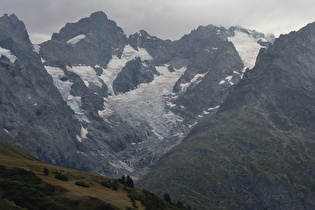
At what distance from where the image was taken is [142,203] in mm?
167750

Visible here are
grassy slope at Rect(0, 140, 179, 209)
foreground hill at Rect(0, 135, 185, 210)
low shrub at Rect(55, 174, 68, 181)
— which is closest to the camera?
foreground hill at Rect(0, 135, 185, 210)

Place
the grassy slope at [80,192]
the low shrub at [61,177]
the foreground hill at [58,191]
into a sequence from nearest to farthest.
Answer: the foreground hill at [58,191], the grassy slope at [80,192], the low shrub at [61,177]

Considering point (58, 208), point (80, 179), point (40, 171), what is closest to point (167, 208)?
point (80, 179)

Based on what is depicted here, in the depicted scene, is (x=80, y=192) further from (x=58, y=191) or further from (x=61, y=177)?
(x=61, y=177)

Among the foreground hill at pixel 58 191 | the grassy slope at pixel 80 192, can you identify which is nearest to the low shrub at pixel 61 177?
the foreground hill at pixel 58 191

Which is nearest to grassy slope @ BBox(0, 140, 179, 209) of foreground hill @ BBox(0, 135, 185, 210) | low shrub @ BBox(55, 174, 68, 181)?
foreground hill @ BBox(0, 135, 185, 210)

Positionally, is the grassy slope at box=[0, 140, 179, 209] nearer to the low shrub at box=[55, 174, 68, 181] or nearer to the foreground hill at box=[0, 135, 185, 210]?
the foreground hill at box=[0, 135, 185, 210]

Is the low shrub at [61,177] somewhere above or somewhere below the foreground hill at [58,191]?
above

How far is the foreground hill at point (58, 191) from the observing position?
131 metres

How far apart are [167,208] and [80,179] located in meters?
34.7

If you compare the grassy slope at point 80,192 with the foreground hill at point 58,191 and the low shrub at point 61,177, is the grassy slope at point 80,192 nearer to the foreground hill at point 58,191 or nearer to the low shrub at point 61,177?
the foreground hill at point 58,191

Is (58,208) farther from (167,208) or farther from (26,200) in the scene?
(167,208)

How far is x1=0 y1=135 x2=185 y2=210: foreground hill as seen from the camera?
131 m

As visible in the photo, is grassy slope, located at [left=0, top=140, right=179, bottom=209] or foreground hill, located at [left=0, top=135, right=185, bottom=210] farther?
grassy slope, located at [left=0, top=140, right=179, bottom=209]
